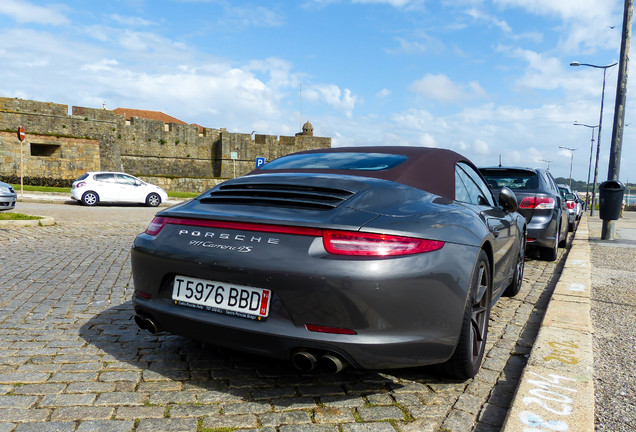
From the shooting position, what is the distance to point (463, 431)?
231 cm

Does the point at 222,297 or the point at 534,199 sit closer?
the point at 222,297

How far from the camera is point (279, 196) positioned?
2.71 m

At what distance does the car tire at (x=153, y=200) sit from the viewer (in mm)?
22453

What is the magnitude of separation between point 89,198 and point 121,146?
21872 mm

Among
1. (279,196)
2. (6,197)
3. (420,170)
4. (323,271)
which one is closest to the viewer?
(323,271)

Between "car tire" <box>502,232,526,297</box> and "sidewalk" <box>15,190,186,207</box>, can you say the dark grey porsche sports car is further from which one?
"sidewalk" <box>15,190,186,207</box>

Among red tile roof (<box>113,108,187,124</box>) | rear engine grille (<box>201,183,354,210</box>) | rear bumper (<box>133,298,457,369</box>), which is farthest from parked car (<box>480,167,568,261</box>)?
red tile roof (<box>113,108,187,124</box>)

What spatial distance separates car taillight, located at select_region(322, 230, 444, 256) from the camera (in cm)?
229

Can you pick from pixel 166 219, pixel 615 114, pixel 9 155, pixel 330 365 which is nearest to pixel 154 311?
pixel 166 219

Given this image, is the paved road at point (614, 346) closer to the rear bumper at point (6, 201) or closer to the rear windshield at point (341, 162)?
the rear windshield at point (341, 162)

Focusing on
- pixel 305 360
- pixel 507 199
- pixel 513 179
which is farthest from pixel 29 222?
pixel 305 360

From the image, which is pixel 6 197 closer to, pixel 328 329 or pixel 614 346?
pixel 328 329

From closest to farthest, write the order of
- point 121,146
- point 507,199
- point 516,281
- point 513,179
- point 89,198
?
point 507,199 → point 516,281 → point 513,179 → point 89,198 → point 121,146

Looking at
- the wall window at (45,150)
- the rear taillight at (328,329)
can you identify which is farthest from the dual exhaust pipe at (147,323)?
the wall window at (45,150)
